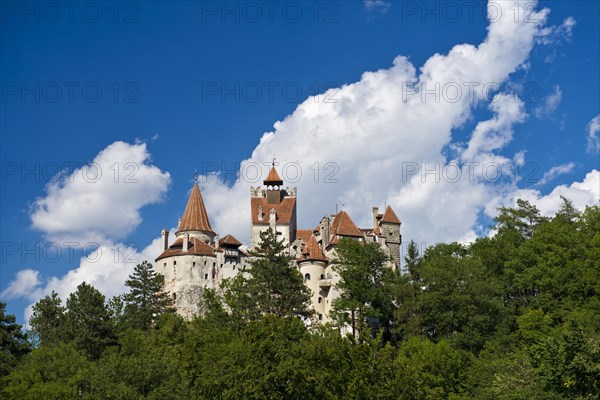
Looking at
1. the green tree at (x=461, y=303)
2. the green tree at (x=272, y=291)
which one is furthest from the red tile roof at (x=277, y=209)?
the green tree at (x=461, y=303)

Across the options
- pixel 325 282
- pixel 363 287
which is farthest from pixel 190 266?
pixel 363 287

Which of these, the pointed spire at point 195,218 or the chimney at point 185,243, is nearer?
the chimney at point 185,243

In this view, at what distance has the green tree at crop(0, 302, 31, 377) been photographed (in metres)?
53.8

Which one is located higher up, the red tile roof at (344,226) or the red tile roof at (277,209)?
the red tile roof at (277,209)

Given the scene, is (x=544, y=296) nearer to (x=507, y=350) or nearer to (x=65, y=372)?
(x=507, y=350)

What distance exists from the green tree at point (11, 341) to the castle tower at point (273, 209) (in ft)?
115

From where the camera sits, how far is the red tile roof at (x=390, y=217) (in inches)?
3472

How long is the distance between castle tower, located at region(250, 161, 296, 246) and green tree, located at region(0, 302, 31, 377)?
115 feet

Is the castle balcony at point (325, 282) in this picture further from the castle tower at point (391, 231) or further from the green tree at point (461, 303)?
the green tree at point (461, 303)

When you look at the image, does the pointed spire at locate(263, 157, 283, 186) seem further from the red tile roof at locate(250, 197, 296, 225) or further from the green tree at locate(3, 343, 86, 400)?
the green tree at locate(3, 343, 86, 400)

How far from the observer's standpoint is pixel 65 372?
161 feet

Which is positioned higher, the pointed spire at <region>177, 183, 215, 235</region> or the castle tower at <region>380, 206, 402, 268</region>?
the pointed spire at <region>177, 183, 215, 235</region>

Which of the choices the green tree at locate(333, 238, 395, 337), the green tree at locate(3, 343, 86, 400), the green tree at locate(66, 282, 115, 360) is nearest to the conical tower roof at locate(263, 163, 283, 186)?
the green tree at locate(333, 238, 395, 337)

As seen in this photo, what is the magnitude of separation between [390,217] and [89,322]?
3811 centimetres
